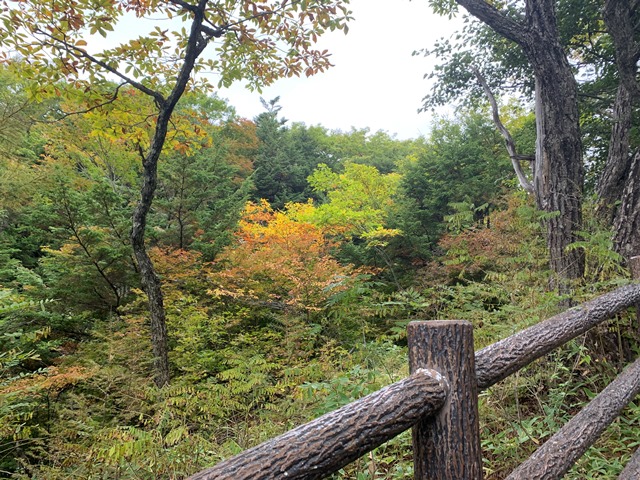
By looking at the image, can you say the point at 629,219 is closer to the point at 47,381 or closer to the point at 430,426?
the point at 430,426

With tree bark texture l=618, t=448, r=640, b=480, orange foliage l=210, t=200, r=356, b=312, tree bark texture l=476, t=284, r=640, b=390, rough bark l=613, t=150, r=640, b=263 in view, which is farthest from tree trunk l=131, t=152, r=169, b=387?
rough bark l=613, t=150, r=640, b=263

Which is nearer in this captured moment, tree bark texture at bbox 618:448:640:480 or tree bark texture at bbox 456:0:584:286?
tree bark texture at bbox 618:448:640:480

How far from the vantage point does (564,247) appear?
2986 millimetres

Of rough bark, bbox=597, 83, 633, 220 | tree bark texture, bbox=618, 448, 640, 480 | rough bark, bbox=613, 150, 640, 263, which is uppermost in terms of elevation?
rough bark, bbox=597, 83, 633, 220

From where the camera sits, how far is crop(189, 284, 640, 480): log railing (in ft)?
2.28

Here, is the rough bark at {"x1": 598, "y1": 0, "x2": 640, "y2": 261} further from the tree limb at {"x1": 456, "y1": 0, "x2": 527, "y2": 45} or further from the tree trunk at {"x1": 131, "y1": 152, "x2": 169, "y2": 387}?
the tree trunk at {"x1": 131, "y1": 152, "x2": 169, "y2": 387}

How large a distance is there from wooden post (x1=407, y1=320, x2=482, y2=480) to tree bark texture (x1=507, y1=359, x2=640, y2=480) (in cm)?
38

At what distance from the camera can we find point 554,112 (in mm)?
3113

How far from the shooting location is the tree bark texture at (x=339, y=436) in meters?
0.66

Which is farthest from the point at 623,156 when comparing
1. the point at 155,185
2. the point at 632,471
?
the point at 155,185

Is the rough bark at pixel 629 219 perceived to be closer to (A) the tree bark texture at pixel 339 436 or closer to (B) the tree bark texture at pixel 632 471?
(B) the tree bark texture at pixel 632 471

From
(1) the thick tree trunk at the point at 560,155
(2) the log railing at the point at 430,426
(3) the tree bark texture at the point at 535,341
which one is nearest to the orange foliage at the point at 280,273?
(1) the thick tree trunk at the point at 560,155

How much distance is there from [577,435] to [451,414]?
88cm

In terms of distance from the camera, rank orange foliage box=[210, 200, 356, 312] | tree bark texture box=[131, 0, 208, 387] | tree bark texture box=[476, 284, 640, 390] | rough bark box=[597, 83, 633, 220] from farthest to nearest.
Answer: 1. orange foliage box=[210, 200, 356, 312]
2. tree bark texture box=[131, 0, 208, 387]
3. rough bark box=[597, 83, 633, 220]
4. tree bark texture box=[476, 284, 640, 390]
